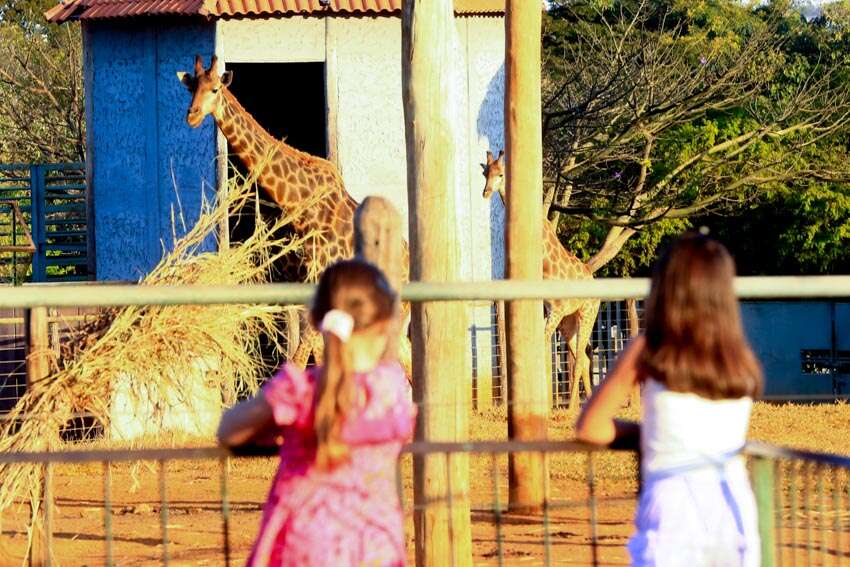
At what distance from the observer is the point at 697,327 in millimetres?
3822

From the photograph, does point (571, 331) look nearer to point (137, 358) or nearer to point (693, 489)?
point (137, 358)

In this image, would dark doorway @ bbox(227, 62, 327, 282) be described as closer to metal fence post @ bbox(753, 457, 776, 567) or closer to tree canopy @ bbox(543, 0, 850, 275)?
tree canopy @ bbox(543, 0, 850, 275)

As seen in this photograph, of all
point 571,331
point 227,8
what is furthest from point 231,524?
point 571,331

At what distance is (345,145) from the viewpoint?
57.2 feet

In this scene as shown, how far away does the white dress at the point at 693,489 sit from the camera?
385 cm

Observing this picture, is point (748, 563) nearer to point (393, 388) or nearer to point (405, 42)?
point (393, 388)

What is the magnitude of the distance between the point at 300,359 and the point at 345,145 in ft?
17.0

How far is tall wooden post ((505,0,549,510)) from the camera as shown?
1035 centimetres

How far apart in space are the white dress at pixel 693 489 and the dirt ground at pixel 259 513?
11.2 feet

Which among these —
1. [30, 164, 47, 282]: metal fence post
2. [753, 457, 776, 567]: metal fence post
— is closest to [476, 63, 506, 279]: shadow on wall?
[30, 164, 47, 282]: metal fence post

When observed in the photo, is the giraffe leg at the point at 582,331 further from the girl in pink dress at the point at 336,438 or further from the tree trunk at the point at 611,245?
the girl in pink dress at the point at 336,438

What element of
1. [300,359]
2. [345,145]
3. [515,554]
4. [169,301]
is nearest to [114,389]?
[515,554]

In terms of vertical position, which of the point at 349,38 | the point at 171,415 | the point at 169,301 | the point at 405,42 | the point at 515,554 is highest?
the point at 349,38

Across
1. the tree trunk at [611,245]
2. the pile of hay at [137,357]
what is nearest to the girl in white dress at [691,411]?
the pile of hay at [137,357]
